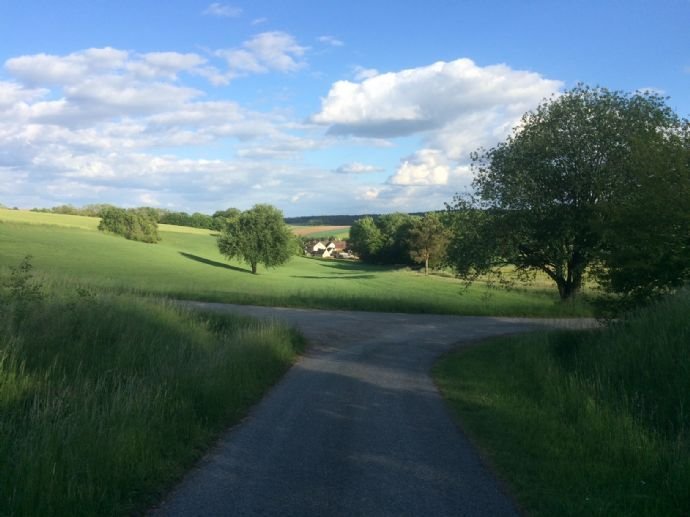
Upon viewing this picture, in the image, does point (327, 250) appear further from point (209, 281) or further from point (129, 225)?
point (209, 281)

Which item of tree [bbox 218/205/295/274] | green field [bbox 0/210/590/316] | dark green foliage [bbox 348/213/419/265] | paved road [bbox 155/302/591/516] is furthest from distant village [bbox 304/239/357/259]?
paved road [bbox 155/302/591/516]

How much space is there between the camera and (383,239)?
113m

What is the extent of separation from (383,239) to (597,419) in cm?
10534

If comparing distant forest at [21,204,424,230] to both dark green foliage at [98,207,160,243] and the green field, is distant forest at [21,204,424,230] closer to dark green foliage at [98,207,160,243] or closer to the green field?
dark green foliage at [98,207,160,243]

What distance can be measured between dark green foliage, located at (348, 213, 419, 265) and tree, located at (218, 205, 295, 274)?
2879 centimetres

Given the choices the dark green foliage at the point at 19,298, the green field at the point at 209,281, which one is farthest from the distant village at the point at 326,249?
the dark green foliage at the point at 19,298

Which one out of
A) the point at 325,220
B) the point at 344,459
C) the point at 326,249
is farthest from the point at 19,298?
the point at 325,220

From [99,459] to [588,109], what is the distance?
22976 mm

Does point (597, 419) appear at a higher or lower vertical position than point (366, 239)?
lower

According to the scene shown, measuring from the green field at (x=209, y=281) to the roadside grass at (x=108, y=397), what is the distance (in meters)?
8.10

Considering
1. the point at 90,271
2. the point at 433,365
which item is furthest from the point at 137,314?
the point at 90,271

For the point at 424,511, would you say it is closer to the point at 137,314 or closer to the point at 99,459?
the point at 99,459

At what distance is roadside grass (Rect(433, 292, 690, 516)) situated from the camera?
536 cm

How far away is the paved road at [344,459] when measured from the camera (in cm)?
522
